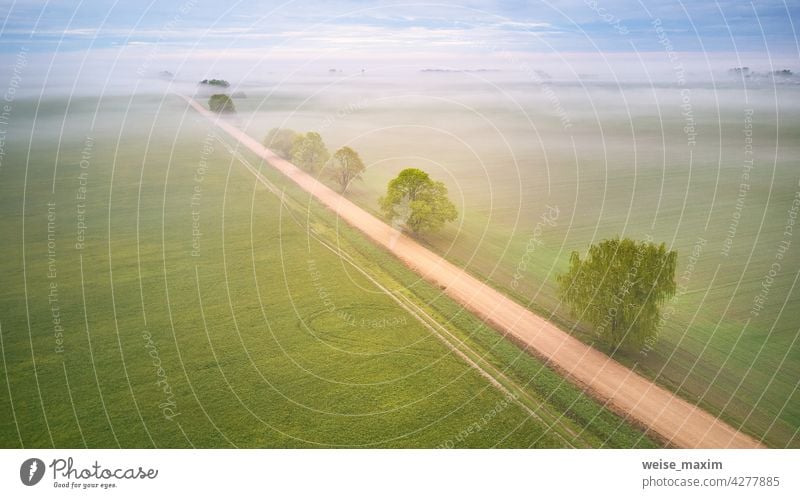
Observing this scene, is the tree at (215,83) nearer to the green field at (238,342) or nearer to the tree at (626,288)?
the green field at (238,342)

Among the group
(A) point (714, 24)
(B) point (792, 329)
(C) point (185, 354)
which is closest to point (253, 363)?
(C) point (185, 354)

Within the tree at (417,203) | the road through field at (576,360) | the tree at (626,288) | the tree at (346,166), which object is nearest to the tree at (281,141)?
the tree at (346,166)

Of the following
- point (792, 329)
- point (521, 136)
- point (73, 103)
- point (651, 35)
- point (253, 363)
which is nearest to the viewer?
point (253, 363)

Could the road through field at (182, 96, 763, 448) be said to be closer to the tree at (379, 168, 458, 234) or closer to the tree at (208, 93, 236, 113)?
the tree at (379, 168, 458, 234)

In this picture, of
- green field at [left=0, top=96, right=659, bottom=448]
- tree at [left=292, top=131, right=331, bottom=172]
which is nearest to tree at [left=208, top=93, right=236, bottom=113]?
tree at [left=292, top=131, right=331, bottom=172]

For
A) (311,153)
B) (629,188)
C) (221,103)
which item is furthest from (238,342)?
(221,103)

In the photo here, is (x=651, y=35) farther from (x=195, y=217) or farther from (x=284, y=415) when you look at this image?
(x=284, y=415)
